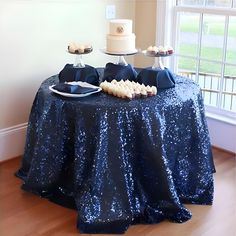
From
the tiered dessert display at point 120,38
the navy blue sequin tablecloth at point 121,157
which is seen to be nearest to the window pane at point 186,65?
the navy blue sequin tablecloth at point 121,157

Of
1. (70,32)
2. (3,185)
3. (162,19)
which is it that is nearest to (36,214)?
(3,185)

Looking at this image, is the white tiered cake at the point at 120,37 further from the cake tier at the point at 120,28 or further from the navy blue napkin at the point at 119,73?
the navy blue napkin at the point at 119,73

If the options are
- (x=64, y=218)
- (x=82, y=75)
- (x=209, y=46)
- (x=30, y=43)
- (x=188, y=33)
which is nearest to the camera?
(x=64, y=218)

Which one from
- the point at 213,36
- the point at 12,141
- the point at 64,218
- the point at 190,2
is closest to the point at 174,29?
the point at 190,2

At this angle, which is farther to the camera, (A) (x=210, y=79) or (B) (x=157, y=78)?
(A) (x=210, y=79)

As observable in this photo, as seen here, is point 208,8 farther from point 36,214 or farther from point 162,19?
point 36,214

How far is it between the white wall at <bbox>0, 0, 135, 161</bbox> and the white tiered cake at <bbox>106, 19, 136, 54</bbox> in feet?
2.41

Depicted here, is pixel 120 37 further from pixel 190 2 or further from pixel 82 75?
pixel 190 2

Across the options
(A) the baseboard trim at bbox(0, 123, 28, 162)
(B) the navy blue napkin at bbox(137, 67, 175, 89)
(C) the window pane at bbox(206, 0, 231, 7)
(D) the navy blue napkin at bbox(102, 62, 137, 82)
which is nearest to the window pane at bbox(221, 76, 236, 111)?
(C) the window pane at bbox(206, 0, 231, 7)

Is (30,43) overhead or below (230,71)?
overhead

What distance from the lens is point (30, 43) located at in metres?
3.10

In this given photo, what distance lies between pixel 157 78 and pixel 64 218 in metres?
1.03

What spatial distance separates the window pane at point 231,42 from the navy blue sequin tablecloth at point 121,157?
0.77m

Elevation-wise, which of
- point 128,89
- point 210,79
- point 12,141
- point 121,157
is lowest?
point 12,141
